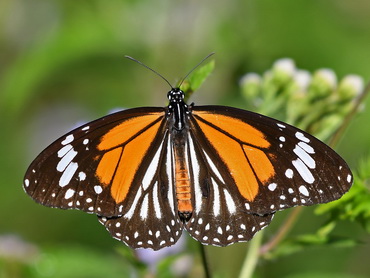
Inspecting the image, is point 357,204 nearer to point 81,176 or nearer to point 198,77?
point 198,77

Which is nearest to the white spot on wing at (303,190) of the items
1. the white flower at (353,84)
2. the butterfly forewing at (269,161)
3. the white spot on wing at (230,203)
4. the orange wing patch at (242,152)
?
the butterfly forewing at (269,161)

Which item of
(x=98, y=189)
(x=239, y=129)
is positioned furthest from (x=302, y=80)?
(x=98, y=189)

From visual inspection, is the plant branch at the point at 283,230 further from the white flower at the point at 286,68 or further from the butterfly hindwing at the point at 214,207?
the white flower at the point at 286,68

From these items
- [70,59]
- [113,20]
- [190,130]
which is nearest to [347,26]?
[113,20]

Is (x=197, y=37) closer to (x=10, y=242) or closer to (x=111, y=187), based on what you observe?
(x=10, y=242)

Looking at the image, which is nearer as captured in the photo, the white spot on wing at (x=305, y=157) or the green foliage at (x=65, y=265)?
the white spot on wing at (x=305, y=157)

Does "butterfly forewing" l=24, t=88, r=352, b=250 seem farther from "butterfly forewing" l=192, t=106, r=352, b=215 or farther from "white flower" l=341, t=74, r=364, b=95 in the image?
"white flower" l=341, t=74, r=364, b=95

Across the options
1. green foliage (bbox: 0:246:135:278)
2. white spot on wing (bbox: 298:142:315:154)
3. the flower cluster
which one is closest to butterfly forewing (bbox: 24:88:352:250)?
white spot on wing (bbox: 298:142:315:154)

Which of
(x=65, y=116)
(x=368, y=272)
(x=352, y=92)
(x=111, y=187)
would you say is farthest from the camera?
(x=65, y=116)
